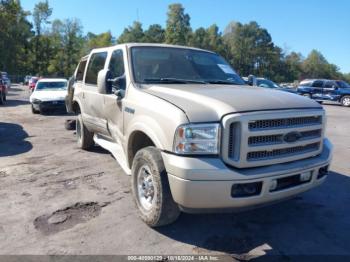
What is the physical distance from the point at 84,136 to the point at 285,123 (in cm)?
491

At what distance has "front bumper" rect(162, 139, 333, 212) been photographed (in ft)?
10.9

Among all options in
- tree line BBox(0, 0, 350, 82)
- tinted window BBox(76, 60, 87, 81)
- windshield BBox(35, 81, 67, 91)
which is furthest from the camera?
tree line BBox(0, 0, 350, 82)

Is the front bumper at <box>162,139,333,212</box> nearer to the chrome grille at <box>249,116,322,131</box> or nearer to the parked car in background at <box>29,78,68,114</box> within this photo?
the chrome grille at <box>249,116,322,131</box>

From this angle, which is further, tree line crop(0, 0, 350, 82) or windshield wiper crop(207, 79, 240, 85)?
tree line crop(0, 0, 350, 82)

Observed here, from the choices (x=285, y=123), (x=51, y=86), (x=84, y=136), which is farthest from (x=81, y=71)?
(x=51, y=86)

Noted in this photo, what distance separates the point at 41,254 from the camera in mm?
3557

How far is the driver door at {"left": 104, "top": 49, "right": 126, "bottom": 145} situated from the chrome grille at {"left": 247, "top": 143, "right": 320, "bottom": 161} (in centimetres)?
200

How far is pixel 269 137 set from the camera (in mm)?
3625

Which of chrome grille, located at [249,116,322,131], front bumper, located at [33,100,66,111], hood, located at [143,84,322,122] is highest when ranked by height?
hood, located at [143,84,322,122]

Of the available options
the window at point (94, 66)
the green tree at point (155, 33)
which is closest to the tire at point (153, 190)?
the window at point (94, 66)

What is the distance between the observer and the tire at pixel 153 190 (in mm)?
3723

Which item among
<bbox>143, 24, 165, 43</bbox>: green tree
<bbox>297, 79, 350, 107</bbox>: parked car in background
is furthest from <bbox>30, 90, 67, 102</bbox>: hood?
<bbox>143, 24, 165, 43</bbox>: green tree

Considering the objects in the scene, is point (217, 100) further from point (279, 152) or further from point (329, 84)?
point (329, 84)

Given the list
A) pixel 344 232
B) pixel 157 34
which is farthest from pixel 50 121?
pixel 157 34
